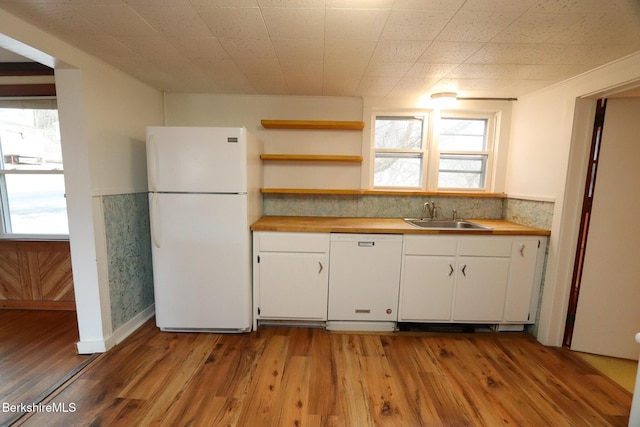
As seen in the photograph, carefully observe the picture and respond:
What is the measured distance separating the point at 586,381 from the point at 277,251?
7.76ft

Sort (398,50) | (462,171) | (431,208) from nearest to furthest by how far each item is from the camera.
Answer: (398,50) → (431,208) → (462,171)

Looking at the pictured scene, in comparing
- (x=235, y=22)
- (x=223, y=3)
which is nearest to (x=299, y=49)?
(x=235, y=22)

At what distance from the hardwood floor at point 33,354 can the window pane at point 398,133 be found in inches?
122

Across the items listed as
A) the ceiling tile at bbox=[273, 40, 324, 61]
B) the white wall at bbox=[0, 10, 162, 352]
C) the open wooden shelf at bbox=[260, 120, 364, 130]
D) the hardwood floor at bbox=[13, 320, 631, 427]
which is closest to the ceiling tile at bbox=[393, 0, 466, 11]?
the ceiling tile at bbox=[273, 40, 324, 61]

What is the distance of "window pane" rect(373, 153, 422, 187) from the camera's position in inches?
116

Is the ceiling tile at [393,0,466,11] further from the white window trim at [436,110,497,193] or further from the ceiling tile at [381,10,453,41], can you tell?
the white window trim at [436,110,497,193]

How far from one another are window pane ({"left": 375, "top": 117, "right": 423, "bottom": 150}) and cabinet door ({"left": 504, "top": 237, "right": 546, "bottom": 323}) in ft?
4.35

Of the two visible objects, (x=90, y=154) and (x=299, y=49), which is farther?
(x=90, y=154)

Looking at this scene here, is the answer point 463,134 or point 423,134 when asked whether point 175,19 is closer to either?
point 423,134

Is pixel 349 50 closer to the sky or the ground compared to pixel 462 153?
closer to the sky

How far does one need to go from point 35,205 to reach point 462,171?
4.21 meters

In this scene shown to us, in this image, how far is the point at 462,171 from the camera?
295 cm

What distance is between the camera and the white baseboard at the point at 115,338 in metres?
2.03

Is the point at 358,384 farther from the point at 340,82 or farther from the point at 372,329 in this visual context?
the point at 340,82
